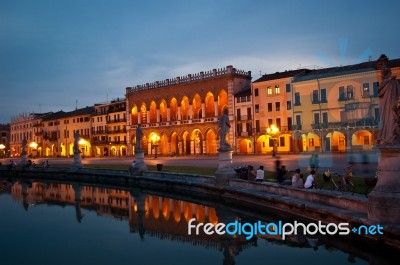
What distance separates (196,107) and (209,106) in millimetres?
2315

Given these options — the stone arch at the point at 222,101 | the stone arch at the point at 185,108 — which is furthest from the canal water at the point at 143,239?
the stone arch at the point at 185,108

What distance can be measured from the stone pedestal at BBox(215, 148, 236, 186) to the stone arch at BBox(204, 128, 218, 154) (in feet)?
124

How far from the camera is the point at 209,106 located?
63000 mm

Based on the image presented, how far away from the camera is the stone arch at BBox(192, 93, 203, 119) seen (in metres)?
63.7

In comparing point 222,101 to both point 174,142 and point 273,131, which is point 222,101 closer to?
point 174,142

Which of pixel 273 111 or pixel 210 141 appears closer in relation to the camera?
pixel 273 111

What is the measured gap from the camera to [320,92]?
4888 cm

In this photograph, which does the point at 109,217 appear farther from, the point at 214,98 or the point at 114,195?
the point at 214,98

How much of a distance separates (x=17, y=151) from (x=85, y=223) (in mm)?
101315

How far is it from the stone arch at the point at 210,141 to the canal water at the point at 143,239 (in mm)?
36324

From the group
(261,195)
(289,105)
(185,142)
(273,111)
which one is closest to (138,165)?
(261,195)

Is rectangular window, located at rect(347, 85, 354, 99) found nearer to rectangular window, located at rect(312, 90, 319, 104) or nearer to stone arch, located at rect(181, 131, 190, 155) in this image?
rectangular window, located at rect(312, 90, 319, 104)

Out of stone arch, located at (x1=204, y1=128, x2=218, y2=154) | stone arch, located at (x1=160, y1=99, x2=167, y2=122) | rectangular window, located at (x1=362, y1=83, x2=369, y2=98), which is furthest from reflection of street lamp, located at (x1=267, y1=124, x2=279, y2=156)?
stone arch, located at (x1=160, y1=99, x2=167, y2=122)

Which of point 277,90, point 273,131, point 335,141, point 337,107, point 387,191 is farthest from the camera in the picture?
point 277,90
